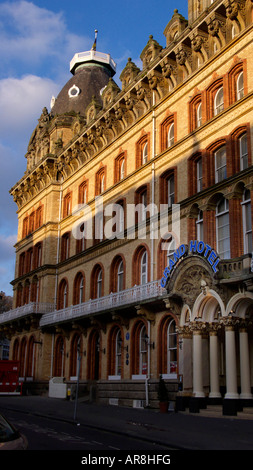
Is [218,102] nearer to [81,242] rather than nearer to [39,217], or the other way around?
[81,242]

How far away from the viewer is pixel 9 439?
27.6ft

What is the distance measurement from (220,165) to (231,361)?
1029cm

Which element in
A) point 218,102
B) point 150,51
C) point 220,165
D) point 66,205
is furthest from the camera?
point 66,205

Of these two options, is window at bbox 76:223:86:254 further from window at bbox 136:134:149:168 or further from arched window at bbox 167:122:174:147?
arched window at bbox 167:122:174:147

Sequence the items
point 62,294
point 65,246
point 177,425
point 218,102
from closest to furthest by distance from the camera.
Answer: point 177,425 < point 218,102 < point 62,294 < point 65,246

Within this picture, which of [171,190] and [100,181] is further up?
[100,181]

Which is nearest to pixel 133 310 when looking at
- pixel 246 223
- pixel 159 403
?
pixel 159 403

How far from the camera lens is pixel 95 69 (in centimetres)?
5372

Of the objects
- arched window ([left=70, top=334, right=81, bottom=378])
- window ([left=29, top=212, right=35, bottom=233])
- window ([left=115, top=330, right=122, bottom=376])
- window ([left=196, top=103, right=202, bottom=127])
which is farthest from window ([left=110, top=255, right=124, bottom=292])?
window ([left=29, top=212, right=35, bottom=233])

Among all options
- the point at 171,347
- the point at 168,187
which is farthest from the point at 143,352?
the point at 168,187

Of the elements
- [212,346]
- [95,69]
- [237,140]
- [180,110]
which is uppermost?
[95,69]

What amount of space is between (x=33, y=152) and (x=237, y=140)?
32.1 m

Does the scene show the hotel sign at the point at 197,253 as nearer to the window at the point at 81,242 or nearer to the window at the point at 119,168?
the window at the point at 119,168
